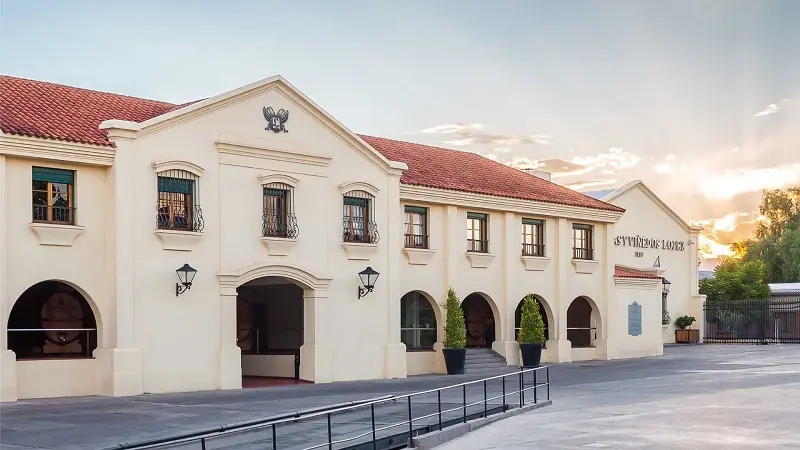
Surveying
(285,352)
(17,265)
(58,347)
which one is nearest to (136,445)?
(17,265)

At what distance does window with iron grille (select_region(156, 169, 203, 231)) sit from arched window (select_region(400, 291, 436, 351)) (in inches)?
342

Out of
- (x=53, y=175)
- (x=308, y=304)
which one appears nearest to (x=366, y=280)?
(x=308, y=304)

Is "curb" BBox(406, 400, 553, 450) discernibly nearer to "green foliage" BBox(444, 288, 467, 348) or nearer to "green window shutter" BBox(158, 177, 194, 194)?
"green window shutter" BBox(158, 177, 194, 194)

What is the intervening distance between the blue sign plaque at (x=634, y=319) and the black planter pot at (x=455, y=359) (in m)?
10.4

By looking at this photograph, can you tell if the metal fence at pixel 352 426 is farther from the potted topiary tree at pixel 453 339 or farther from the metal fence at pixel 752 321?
the metal fence at pixel 752 321

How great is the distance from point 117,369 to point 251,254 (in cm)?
472

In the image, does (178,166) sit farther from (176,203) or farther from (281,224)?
(281,224)

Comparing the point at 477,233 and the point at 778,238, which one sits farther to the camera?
the point at 778,238

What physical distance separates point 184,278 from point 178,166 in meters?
2.60

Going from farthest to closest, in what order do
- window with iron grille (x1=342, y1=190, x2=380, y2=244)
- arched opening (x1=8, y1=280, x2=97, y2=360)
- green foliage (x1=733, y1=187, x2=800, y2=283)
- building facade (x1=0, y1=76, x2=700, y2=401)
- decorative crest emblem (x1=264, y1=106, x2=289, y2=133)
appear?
green foliage (x1=733, y1=187, x2=800, y2=283) → window with iron grille (x1=342, y1=190, x2=380, y2=244) → decorative crest emblem (x1=264, y1=106, x2=289, y2=133) → arched opening (x1=8, y1=280, x2=97, y2=360) → building facade (x1=0, y1=76, x2=700, y2=401)

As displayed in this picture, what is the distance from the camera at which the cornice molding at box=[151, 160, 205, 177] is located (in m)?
24.6

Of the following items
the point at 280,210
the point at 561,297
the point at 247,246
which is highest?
→ the point at 280,210

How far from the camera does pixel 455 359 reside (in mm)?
31156

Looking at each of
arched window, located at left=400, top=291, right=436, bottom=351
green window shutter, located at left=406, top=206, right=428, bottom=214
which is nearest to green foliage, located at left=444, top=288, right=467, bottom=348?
arched window, located at left=400, top=291, right=436, bottom=351
